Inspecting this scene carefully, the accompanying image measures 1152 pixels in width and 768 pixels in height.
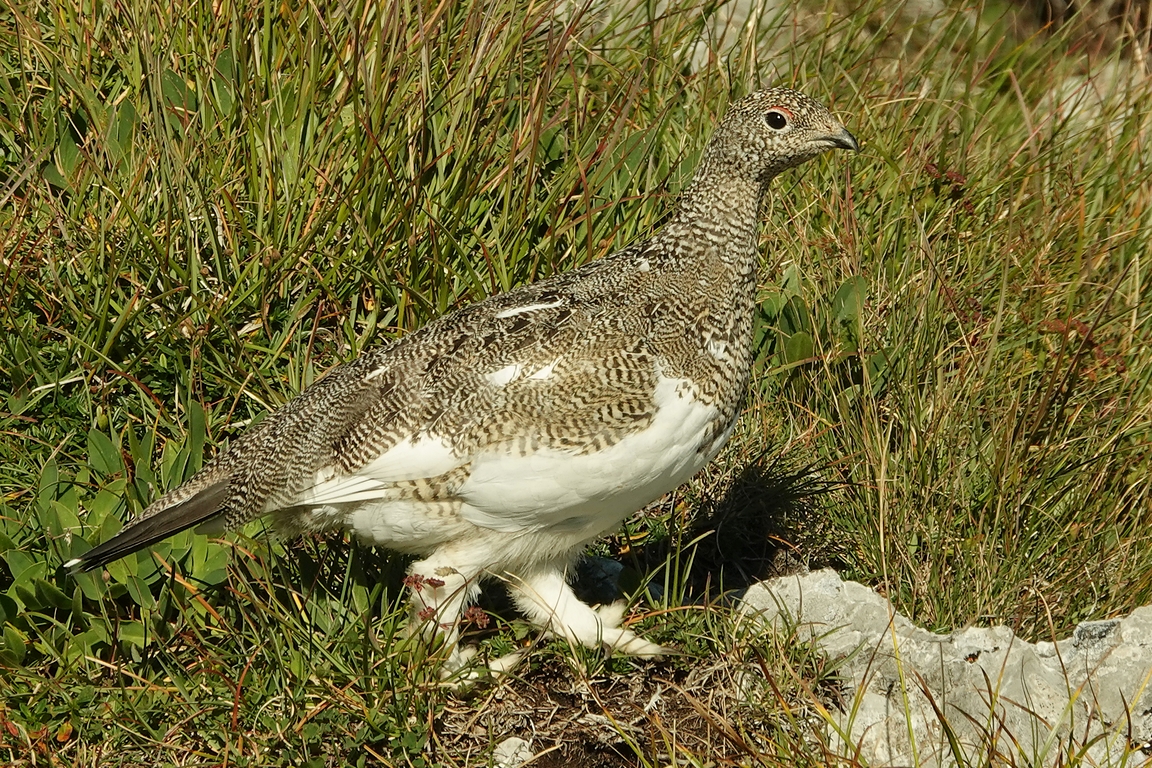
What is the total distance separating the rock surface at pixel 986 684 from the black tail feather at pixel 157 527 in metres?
1.39

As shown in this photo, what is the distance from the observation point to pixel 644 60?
435 cm

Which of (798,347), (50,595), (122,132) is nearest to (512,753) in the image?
(50,595)

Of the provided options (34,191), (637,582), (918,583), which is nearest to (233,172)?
(34,191)

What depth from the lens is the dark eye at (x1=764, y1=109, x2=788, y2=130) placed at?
3.10m

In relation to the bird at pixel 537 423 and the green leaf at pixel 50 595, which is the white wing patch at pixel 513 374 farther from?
the green leaf at pixel 50 595

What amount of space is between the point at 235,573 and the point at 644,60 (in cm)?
229

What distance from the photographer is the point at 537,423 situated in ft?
9.44

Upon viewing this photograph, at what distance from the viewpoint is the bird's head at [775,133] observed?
3.10 meters

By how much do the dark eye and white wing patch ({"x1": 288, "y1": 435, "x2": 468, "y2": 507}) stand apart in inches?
43.8

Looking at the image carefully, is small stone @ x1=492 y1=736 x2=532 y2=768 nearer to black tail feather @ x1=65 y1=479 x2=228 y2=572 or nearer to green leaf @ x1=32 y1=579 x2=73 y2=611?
black tail feather @ x1=65 y1=479 x2=228 y2=572

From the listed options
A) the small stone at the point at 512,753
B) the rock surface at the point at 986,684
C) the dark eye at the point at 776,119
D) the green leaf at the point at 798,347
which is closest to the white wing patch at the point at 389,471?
the small stone at the point at 512,753

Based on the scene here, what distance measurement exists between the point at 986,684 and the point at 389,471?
1.43m

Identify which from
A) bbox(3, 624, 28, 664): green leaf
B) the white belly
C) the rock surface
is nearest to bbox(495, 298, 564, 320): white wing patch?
the white belly

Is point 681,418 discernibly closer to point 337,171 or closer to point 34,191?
point 337,171
